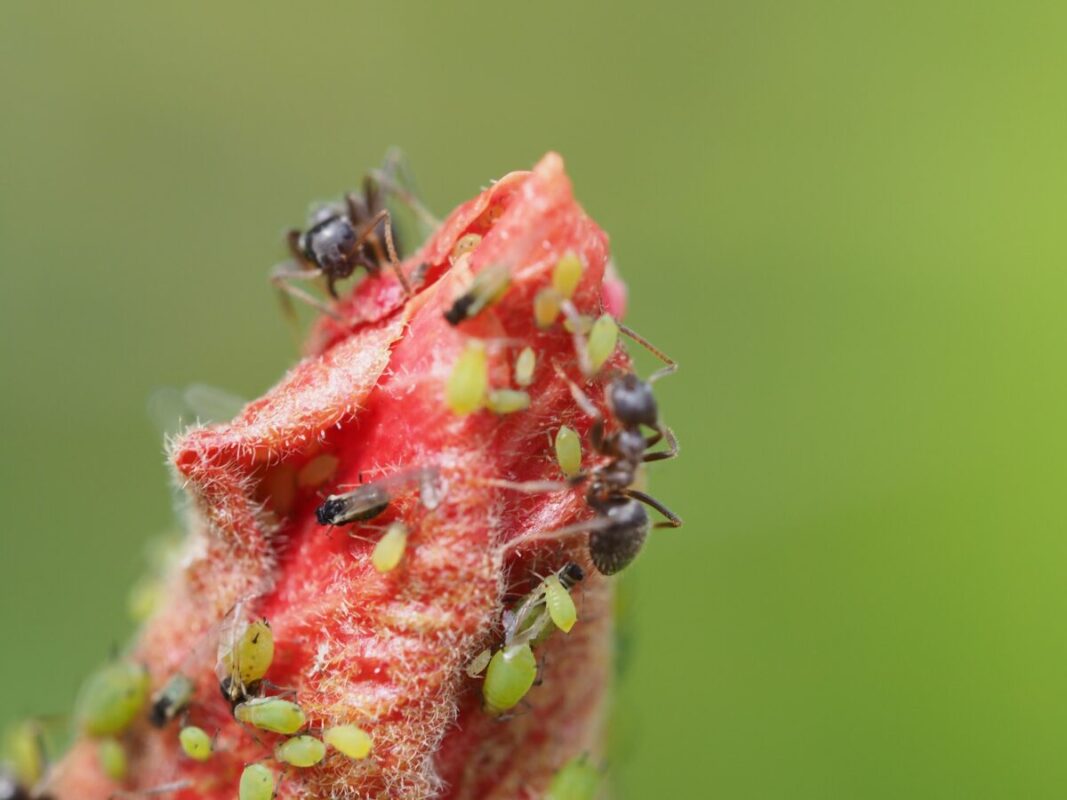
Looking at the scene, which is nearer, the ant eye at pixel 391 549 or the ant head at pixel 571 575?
the ant eye at pixel 391 549

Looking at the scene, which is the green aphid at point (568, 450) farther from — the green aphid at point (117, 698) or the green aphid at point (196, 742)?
the green aphid at point (117, 698)

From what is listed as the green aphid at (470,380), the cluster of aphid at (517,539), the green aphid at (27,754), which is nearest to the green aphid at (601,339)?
the cluster of aphid at (517,539)

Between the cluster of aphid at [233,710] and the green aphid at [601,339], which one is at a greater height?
the green aphid at [601,339]

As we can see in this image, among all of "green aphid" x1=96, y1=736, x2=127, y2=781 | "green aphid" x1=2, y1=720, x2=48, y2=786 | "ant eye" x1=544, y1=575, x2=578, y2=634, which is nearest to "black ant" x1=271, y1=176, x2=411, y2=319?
"ant eye" x1=544, y1=575, x2=578, y2=634

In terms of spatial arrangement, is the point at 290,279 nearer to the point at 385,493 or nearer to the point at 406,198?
the point at 406,198

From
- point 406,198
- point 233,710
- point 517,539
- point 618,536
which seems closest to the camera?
point 517,539

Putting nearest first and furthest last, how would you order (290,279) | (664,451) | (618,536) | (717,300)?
(618,536), (664,451), (290,279), (717,300)

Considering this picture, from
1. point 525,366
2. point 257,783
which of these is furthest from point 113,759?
point 525,366

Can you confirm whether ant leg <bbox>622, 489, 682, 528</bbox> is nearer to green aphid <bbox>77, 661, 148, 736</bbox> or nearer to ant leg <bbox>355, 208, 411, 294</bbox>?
ant leg <bbox>355, 208, 411, 294</bbox>

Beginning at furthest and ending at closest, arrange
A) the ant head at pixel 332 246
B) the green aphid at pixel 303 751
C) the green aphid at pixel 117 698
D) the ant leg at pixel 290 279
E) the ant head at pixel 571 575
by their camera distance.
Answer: the ant head at pixel 332 246 → the ant leg at pixel 290 279 → the green aphid at pixel 117 698 → the ant head at pixel 571 575 → the green aphid at pixel 303 751
